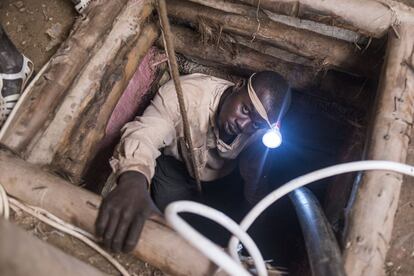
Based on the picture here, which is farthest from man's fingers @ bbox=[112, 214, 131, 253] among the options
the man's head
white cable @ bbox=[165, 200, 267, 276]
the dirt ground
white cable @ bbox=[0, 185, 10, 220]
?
the man's head

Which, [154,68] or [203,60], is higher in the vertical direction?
[203,60]

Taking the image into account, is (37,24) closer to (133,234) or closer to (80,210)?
(80,210)

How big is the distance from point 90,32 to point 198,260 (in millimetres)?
1248

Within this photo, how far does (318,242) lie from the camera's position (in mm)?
1441

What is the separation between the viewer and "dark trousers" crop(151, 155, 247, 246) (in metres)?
2.93

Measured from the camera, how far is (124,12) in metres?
2.12

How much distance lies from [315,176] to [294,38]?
3.30 ft

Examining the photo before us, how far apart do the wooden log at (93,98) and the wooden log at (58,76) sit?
3 centimetres

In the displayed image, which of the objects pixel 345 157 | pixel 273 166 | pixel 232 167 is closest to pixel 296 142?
pixel 273 166

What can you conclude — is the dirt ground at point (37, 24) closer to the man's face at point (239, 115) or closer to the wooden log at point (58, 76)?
the wooden log at point (58, 76)

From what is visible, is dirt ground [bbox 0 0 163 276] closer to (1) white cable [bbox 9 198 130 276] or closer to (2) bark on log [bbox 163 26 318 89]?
(2) bark on log [bbox 163 26 318 89]

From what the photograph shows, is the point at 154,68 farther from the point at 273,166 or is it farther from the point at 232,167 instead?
the point at 273,166

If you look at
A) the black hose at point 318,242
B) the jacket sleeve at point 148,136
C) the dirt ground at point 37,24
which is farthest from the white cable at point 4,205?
the black hose at point 318,242

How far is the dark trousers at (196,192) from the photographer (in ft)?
9.60
